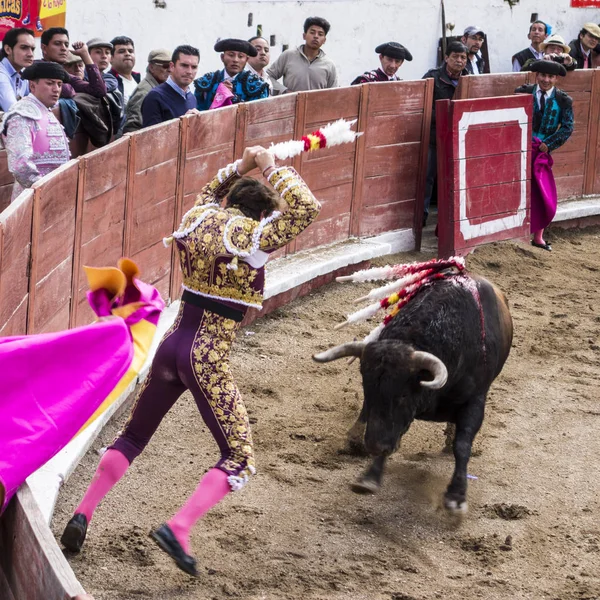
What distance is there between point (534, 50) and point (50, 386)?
401 inches

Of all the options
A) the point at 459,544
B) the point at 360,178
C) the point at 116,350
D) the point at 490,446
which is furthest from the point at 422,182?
the point at 116,350

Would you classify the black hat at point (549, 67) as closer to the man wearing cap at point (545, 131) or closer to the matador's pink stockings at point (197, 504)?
the man wearing cap at point (545, 131)

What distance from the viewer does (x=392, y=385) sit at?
14.9ft

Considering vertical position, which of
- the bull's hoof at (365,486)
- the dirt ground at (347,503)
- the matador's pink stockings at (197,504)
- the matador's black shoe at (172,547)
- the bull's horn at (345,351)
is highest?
the bull's horn at (345,351)

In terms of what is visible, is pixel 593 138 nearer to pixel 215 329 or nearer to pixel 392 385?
pixel 392 385

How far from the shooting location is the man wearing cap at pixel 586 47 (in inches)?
476

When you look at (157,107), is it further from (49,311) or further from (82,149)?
(49,311)

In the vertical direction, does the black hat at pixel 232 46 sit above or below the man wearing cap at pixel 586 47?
above

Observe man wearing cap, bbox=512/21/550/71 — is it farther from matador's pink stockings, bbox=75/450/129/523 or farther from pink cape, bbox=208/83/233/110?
matador's pink stockings, bbox=75/450/129/523

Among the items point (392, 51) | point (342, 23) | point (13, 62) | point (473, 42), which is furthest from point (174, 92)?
point (342, 23)

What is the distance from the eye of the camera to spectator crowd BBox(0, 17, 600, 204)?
19.2 feet

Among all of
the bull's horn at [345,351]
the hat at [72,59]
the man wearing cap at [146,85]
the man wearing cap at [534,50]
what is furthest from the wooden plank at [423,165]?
the bull's horn at [345,351]

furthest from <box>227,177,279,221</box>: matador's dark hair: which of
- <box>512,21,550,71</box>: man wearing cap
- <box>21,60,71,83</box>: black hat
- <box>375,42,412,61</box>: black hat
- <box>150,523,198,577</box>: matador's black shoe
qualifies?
<box>512,21,550,71</box>: man wearing cap

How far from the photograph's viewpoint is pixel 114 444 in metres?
4.23
